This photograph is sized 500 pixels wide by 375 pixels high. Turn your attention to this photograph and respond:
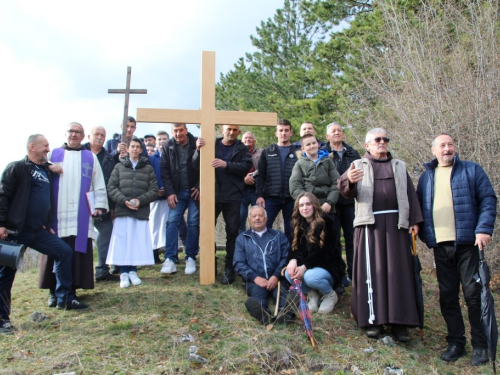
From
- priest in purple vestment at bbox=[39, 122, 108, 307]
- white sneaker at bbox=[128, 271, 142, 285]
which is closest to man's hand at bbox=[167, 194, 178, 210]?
priest in purple vestment at bbox=[39, 122, 108, 307]

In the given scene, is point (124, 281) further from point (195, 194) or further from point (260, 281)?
point (260, 281)

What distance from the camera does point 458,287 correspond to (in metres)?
4.54

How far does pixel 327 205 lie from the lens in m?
5.53

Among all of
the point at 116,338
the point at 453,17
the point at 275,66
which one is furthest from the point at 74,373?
the point at 275,66

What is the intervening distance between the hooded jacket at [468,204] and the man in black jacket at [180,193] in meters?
3.23

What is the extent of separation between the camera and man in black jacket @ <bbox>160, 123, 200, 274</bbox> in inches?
255

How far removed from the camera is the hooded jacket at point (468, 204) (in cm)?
432

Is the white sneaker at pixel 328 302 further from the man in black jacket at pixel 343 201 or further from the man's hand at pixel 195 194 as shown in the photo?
the man's hand at pixel 195 194

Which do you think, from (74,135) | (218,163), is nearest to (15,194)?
(74,135)

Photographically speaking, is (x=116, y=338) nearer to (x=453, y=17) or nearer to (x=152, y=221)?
(x=152, y=221)

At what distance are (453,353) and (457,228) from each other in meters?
1.26

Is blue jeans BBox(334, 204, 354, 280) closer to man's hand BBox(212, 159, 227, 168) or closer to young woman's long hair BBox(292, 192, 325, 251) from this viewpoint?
young woman's long hair BBox(292, 192, 325, 251)

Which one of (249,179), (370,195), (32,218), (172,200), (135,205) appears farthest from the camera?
(249,179)

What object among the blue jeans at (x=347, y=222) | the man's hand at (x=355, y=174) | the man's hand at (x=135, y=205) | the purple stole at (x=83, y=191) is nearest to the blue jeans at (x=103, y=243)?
the man's hand at (x=135, y=205)
